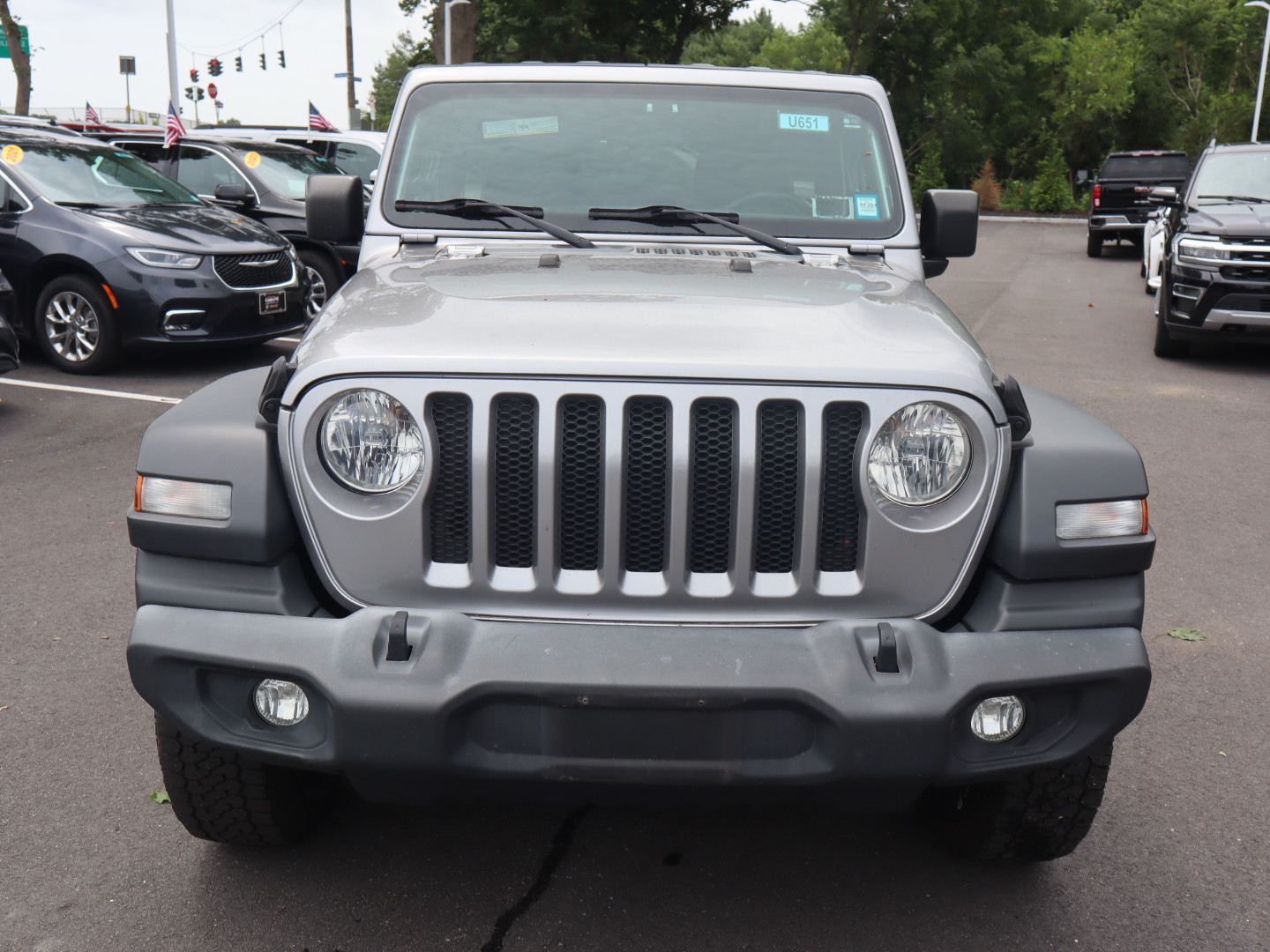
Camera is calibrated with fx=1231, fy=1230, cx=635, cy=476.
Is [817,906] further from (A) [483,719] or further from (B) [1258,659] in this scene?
(B) [1258,659]

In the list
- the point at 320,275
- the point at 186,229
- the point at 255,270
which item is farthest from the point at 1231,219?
the point at 186,229

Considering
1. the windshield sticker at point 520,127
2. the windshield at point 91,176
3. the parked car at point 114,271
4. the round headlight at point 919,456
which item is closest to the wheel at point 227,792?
the round headlight at point 919,456

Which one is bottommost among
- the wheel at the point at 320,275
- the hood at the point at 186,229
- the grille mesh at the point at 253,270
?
the wheel at the point at 320,275

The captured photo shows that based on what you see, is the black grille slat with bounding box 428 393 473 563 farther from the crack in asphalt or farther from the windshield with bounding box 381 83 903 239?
the windshield with bounding box 381 83 903 239

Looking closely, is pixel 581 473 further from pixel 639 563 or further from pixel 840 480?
pixel 840 480

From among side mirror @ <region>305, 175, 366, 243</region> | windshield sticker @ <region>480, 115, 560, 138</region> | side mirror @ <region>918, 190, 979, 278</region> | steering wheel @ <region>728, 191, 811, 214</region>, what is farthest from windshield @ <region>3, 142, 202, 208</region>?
side mirror @ <region>918, 190, 979, 278</region>

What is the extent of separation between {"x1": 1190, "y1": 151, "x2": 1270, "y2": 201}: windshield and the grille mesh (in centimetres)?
780

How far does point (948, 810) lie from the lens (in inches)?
119

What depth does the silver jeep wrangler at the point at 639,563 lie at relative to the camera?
2207mm

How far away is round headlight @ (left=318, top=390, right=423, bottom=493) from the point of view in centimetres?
238

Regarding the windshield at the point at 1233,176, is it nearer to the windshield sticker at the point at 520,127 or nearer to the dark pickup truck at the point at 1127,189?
the windshield sticker at the point at 520,127

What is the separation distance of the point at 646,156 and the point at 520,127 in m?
0.40

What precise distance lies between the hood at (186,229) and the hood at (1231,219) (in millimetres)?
7502

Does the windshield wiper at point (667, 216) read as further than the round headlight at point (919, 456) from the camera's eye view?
Yes
